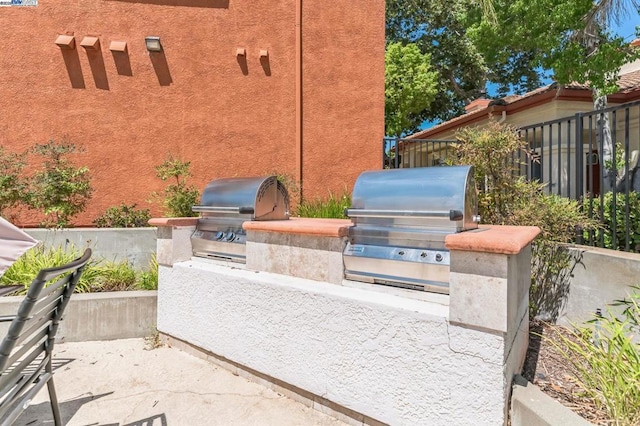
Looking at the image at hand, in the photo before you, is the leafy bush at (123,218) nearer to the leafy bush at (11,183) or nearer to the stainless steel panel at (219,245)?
the leafy bush at (11,183)

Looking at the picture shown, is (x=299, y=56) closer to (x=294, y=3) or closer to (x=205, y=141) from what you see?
(x=294, y=3)

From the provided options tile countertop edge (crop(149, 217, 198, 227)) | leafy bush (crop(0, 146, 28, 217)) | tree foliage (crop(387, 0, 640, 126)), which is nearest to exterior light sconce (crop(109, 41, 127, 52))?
leafy bush (crop(0, 146, 28, 217))

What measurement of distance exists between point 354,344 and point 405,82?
17.1 metres

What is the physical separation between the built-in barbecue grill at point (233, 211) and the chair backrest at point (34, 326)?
1569 mm

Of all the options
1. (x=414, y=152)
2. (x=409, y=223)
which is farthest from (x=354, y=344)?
(x=414, y=152)

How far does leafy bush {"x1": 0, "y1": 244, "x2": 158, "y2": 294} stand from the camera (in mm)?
4824

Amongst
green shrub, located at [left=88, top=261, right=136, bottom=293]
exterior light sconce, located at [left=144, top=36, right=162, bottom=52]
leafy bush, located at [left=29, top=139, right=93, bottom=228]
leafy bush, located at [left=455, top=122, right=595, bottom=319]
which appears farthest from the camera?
exterior light sconce, located at [left=144, top=36, right=162, bottom=52]

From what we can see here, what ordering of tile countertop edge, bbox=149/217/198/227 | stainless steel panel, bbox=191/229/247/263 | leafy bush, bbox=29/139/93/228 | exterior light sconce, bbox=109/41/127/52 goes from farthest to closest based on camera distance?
exterior light sconce, bbox=109/41/127/52, leafy bush, bbox=29/139/93/228, tile countertop edge, bbox=149/217/198/227, stainless steel panel, bbox=191/229/247/263

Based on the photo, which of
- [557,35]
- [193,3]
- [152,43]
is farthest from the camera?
[557,35]

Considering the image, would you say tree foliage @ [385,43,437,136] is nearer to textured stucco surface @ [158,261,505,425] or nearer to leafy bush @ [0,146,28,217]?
leafy bush @ [0,146,28,217]

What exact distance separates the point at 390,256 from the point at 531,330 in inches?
86.0

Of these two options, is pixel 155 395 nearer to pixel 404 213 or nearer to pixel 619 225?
pixel 404 213

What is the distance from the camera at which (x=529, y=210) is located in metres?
4.12

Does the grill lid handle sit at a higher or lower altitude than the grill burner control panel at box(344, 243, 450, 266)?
higher
